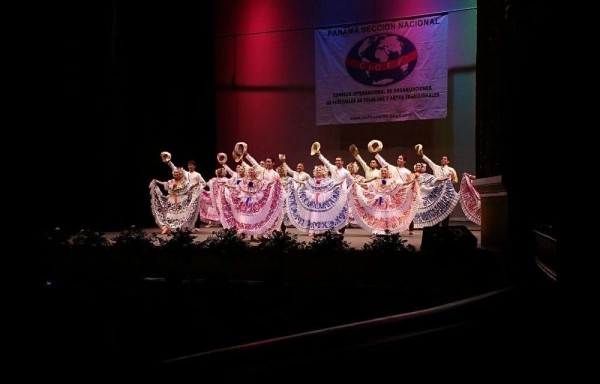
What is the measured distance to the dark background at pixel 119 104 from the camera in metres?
11.0

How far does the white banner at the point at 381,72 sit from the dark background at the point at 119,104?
3371 mm

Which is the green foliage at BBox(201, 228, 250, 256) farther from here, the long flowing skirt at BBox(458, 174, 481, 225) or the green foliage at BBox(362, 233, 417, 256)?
the long flowing skirt at BBox(458, 174, 481, 225)

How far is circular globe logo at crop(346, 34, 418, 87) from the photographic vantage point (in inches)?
482

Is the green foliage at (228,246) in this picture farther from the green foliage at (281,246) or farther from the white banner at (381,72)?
the white banner at (381,72)

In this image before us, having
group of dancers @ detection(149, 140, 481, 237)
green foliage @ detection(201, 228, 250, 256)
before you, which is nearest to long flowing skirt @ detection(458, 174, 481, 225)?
group of dancers @ detection(149, 140, 481, 237)

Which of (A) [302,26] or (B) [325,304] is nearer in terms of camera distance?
(B) [325,304]

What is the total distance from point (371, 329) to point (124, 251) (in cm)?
583

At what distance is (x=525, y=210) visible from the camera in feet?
14.7

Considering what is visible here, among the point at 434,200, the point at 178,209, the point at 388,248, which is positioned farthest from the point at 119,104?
the point at 388,248

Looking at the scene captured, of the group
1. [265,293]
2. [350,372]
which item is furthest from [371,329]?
[265,293]

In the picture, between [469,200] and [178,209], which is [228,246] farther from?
[469,200]

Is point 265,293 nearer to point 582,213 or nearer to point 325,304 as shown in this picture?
point 325,304

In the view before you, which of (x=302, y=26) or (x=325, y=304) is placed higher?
(x=302, y=26)

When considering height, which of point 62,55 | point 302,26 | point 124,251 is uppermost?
point 302,26
